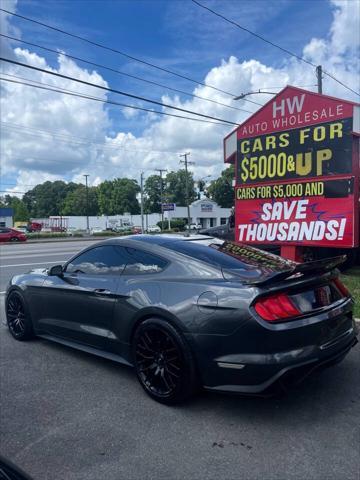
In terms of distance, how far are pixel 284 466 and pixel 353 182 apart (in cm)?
623

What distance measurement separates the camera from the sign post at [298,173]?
7.76 meters

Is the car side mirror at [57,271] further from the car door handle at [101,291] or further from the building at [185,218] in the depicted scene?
the building at [185,218]

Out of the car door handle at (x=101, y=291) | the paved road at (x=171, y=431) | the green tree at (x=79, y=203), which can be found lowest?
the paved road at (x=171, y=431)

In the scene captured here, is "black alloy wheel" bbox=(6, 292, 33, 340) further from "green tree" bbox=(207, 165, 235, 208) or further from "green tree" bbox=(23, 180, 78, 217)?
"green tree" bbox=(23, 180, 78, 217)

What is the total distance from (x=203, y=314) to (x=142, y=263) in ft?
3.34

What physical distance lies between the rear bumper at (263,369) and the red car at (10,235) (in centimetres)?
3335

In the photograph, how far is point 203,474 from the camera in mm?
2572

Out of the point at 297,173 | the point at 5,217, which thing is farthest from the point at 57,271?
the point at 5,217

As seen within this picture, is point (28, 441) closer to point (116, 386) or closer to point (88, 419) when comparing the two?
point (88, 419)

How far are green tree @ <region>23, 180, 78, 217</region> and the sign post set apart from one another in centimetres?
11898

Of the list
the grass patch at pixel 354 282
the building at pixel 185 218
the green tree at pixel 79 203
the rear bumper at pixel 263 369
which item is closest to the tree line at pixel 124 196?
the green tree at pixel 79 203

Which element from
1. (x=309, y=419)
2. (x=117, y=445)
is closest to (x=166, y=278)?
(x=117, y=445)

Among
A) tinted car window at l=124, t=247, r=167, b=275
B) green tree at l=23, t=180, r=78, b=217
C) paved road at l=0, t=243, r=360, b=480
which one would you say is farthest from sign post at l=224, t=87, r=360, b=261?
green tree at l=23, t=180, r=78, b=217

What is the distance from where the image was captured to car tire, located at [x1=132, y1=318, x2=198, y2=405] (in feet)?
10.8
